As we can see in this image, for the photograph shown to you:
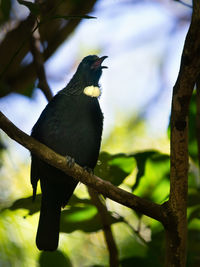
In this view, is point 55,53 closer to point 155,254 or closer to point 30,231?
point 30,231

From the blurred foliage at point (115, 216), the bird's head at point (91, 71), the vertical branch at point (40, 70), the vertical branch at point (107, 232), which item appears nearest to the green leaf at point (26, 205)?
the blurred foliage at point (115, 216)

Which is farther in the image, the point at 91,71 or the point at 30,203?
the point at 91,71

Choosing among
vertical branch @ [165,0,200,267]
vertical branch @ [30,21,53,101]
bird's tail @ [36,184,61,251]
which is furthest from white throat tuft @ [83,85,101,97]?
vertical branch @ [165,0,200,267]

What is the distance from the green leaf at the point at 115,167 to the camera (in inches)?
115

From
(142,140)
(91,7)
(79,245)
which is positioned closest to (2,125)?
(79,245)

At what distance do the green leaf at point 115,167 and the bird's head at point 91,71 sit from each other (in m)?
1.10

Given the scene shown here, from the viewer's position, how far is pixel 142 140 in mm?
5324

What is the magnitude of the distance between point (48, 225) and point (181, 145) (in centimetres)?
143

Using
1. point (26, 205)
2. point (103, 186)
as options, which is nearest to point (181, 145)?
point (103, 186)

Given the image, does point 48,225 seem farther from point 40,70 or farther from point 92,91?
point 40,70

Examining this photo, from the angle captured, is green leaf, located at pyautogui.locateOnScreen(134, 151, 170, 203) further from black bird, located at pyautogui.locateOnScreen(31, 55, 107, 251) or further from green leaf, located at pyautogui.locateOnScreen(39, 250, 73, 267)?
green leaf, located at pyautogui.locateOnScreen(39, 250, 73, 267)

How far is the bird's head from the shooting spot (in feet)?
13.1

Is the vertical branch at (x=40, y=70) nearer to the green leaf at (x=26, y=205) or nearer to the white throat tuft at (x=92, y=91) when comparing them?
the white throat tuft at (x=92, y=91)

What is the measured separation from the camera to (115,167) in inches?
116
